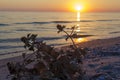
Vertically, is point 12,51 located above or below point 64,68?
below

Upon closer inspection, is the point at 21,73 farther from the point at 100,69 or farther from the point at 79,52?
the point at 100,69

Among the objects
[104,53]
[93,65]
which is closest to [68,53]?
[93,65]

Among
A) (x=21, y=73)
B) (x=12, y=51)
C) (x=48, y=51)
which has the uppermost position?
(x=48, y=51)

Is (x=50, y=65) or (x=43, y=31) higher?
(x=50, y=65)

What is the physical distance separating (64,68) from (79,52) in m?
0.36

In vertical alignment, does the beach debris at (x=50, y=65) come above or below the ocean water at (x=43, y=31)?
above

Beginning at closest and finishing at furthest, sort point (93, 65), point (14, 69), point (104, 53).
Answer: point (14, 69), point (93, 65), point (104, 53)

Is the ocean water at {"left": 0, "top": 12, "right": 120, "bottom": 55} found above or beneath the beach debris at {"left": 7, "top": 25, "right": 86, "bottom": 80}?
beneath

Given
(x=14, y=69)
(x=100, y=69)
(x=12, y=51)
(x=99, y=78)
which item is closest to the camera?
(x=14, y=69)

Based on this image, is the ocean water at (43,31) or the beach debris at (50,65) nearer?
the beach debris at (50,65)

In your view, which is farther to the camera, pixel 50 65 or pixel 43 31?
pixel 43 31

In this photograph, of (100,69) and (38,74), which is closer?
(38,74)

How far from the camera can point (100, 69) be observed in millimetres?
8133

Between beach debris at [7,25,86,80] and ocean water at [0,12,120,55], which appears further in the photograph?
ocean water at [0,12,120,55]
